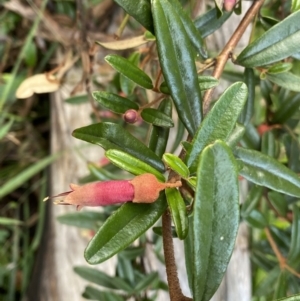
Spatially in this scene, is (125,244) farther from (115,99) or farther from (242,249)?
(242,249)

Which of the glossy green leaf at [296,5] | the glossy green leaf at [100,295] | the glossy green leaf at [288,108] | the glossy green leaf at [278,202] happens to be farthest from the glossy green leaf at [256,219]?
the glossy green leaf at [296,5]

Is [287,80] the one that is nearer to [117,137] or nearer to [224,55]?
[224,55]

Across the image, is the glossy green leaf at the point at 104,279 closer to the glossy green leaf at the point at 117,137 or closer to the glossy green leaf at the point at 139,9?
the glossy green leaf at the point at 117,137

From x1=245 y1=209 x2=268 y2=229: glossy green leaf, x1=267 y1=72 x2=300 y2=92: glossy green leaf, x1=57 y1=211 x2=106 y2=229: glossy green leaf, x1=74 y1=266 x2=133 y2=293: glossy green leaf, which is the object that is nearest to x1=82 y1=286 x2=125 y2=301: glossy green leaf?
x1=74 y1=266 x2=133 y2=293: glossy green leaf

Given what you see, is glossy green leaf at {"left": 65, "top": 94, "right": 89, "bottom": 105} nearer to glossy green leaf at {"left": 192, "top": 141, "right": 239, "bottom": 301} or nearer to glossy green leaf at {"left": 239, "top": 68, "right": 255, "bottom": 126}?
glossy green leaf at {"left": 239, "top": 68, "right": 255, "bottom": 126}

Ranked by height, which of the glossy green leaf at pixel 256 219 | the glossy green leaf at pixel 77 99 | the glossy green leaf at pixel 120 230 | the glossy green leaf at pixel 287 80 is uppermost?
the glossy green leaf at pixel 77 99

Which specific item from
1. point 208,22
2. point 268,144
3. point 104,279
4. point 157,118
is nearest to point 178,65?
point 157,118
